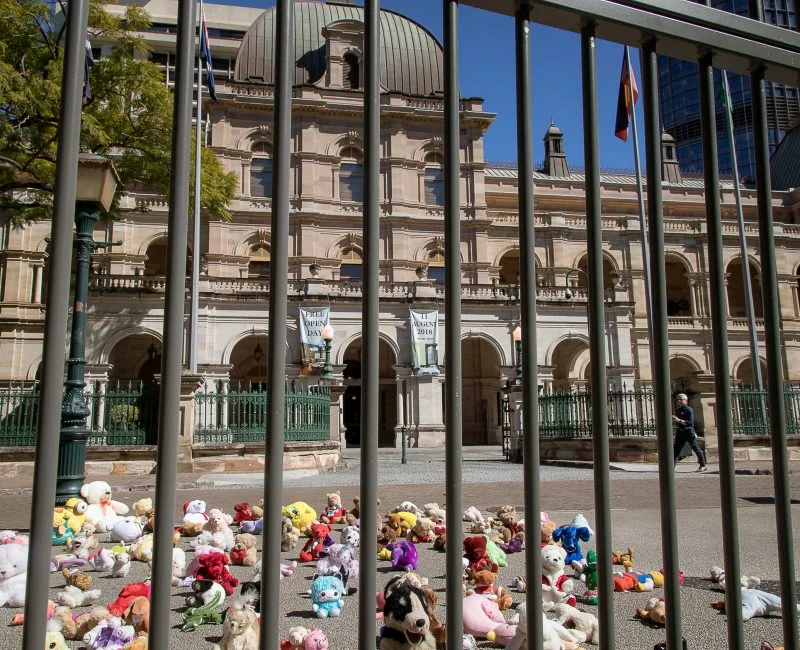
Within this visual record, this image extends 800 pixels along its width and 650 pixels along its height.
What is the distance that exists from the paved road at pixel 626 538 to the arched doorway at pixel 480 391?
70.1 ft

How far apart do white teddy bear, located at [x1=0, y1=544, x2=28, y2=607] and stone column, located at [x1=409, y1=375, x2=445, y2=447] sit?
2449cm

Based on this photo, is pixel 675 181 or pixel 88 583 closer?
pixel 88 583

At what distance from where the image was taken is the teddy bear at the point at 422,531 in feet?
17.5

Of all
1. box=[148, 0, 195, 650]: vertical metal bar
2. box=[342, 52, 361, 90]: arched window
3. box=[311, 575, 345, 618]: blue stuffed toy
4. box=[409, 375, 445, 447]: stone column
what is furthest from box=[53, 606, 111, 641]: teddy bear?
box=[342, 52, 361, 90]: arched window

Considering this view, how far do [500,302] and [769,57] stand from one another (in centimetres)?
2760

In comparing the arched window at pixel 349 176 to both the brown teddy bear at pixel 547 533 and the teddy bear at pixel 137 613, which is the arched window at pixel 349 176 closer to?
the brown teddy bear at pixel 547 533

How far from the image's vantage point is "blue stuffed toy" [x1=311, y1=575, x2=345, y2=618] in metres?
3.16

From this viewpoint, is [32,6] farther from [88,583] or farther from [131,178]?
[88,583]

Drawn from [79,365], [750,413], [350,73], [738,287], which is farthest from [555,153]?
[79,365]

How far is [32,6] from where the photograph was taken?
1719 cm

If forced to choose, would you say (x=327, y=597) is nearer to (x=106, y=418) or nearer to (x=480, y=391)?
(x=106, y=418)

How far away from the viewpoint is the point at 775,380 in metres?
1.79

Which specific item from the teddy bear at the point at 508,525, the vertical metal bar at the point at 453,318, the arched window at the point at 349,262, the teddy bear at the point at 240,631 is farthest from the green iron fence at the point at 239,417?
the arched window at the point at 349,262

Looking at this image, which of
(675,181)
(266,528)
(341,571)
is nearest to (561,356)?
(675,181)
